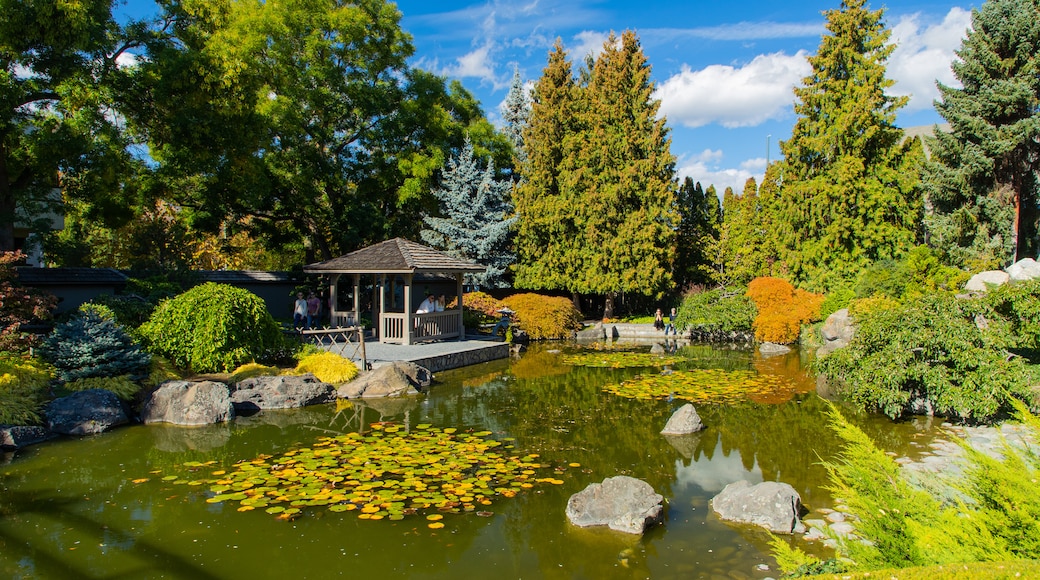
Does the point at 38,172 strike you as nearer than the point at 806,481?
No

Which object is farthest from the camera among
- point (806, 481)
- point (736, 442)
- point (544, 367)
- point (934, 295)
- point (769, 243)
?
point (769, 243)

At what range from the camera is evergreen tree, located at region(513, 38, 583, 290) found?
87.4 ft

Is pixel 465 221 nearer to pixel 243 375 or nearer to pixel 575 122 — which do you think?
pixel 575 122

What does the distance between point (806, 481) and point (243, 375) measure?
1002 cm

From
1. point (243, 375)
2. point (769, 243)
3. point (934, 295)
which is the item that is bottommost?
point (243, 375)

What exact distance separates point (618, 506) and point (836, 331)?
45.6 feet

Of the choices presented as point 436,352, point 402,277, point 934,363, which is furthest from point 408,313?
point 934,363

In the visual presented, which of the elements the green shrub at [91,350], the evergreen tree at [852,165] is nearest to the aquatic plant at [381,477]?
the green shrub at [91,350]

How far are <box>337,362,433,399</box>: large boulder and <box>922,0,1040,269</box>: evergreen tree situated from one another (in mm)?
15702

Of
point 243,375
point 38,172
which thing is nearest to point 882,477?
point 243,375

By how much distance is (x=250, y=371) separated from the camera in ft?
41.6

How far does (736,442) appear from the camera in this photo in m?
9.72

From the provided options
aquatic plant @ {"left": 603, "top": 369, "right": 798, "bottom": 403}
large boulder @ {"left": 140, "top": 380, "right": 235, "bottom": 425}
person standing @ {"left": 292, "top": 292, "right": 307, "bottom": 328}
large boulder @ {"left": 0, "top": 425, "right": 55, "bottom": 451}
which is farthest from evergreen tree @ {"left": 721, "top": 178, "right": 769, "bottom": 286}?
large boulder @ {"left": 0, "top": 425, "right": 55, "bottom": 451}

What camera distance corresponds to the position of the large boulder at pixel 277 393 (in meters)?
11.7
